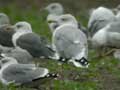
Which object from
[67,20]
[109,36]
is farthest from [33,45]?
[67,20]

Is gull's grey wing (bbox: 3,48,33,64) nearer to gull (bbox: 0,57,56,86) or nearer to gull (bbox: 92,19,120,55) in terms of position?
gull (bbox: 0,57,56,86)

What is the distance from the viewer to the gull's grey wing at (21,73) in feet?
31.0

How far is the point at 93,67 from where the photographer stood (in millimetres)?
11664

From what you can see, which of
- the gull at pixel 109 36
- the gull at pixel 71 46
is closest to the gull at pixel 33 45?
the gull at pixel 71 46

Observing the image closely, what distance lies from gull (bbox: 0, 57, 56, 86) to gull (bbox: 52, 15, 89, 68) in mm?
1915

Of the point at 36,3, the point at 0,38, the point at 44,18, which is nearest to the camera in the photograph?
the point at 0,38

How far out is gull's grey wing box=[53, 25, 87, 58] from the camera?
38.2 feet

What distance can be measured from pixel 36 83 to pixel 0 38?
350 cm

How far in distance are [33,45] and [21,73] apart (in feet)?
8.70

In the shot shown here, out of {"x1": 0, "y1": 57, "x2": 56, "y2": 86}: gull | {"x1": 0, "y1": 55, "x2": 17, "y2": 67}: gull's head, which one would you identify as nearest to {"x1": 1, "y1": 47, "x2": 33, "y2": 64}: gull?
{"x1": 0, "y1": 55, "x2": 17, "y2": 67}: gull's head

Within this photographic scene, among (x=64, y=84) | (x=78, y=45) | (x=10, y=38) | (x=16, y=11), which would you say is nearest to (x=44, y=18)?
(x=16, y=11)

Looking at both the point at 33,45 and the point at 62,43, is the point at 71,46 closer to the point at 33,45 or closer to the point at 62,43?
the point at 62,43

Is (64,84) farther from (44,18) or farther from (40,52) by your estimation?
(44,18)

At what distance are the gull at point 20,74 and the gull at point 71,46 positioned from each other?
1.92m
